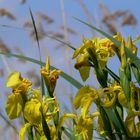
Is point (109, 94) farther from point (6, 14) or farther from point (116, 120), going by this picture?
point (6, 14)

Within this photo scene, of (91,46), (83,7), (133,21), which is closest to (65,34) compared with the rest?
(83,7)

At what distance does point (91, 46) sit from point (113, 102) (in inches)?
3.9

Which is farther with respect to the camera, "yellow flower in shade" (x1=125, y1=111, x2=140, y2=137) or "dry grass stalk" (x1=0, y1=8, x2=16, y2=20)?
"dry grass stalk" (x1=0, y1=8, x2=16, y2=20)

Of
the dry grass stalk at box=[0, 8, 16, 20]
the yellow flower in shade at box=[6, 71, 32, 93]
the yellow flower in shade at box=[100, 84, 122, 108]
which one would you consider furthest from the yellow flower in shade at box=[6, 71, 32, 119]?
the dry grass stalk at box=[0, 8, 16, 20]

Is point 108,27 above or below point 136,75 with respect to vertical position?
above

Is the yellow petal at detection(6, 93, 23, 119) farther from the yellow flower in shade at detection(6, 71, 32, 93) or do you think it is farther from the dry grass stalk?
the dry grass stalk

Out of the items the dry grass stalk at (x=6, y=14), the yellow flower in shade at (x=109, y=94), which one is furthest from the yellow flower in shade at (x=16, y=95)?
the dry grass stalk at (x=6, y=14)

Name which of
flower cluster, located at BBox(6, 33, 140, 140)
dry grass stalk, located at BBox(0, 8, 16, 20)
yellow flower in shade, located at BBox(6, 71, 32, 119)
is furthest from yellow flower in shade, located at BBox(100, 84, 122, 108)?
dry grass stalk, located at BBox(0, 8, 16, 20)

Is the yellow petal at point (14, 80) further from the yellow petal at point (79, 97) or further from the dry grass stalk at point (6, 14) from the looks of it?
the dry grass stalk at point (6, 14)

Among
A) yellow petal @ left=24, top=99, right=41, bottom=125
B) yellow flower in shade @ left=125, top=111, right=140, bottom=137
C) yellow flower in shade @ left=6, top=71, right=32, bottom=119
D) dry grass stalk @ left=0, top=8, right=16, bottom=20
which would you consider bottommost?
yellow flower in shade @ left=125, top=111, right=140, bottom=137

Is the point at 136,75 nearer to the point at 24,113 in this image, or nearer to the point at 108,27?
the point at 24,113

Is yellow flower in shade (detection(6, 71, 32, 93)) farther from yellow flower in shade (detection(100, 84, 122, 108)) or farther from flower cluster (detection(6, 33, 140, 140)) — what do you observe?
yellow flower in shade (detection(100, 84, 122, 108))

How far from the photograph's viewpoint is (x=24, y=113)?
673mm

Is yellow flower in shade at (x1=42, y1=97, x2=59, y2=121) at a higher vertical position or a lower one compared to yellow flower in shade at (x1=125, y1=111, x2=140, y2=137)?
higher
